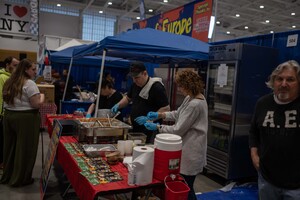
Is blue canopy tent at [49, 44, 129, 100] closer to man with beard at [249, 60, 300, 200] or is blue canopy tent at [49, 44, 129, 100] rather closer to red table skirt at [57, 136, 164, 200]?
red table skirt at [57, 136, 164, 200]

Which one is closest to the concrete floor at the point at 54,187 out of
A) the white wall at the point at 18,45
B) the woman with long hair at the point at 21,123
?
the woman with long hair at the point at 21,123

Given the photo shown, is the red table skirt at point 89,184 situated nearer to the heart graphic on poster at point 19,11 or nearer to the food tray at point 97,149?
the food tray at point 97,149

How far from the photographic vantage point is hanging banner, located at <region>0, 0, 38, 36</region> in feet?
33.7

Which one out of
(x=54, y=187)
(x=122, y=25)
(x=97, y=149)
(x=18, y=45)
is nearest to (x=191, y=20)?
(x=54, y=187)

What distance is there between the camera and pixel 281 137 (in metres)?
1.68

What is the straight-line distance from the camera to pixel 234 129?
12.4ft

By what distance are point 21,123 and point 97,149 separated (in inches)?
59.2

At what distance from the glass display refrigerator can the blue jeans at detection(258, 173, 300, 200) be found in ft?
6.52

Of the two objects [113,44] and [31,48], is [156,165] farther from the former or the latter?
[31,48]

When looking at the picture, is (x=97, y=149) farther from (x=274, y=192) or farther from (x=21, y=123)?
(x=21, y=123)

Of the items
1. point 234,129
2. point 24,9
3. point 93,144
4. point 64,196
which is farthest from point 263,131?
point 24,9

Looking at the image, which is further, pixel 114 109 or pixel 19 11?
pixel 19 11

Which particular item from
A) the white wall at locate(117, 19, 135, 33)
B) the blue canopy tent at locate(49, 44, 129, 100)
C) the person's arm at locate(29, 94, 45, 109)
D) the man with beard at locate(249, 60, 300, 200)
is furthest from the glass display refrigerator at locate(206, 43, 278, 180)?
the white wall at locate(117, 19, 135, 33)

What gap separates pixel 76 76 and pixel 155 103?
23.4ft
